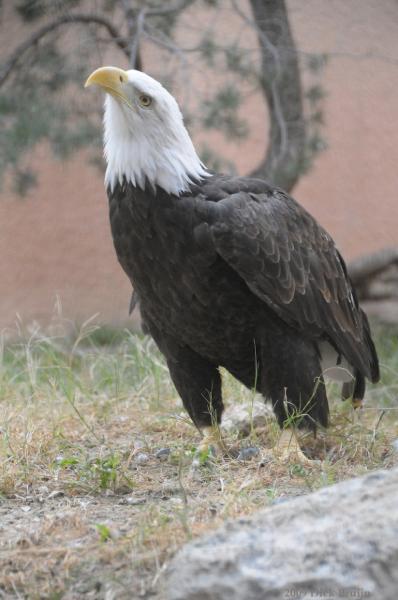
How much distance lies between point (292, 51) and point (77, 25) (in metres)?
1.34

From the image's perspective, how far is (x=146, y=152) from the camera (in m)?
3.30

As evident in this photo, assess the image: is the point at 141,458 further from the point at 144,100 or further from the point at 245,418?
the point at 144,100

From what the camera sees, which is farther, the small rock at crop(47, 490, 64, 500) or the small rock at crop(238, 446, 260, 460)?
the small rock at crop(238, 446, 260, 460)

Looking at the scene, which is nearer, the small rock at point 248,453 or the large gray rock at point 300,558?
the large gray rock at point 300,558

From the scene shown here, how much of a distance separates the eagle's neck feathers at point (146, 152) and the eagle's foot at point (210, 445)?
3.11 feet

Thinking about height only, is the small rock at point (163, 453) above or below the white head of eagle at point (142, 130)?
below

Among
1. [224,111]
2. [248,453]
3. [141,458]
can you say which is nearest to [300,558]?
[248,453]

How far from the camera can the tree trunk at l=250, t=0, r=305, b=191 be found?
5.84 metres

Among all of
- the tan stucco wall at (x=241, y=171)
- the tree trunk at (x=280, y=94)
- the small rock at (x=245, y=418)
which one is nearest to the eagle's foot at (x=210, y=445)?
the small rock at (x=245, y=418)

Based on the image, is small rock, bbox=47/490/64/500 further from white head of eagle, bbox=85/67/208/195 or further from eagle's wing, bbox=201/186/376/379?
white head of eagle, bbox=85/67/208/195

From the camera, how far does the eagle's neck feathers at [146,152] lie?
3.29m

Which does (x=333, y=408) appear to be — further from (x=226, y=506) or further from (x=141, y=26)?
(x=141, y=26)

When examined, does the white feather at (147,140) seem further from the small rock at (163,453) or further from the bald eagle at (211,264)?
the small rock at (163,453)

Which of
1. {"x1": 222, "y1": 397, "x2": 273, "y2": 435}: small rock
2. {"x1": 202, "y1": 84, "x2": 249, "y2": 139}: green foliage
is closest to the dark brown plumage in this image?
{"x1": 222, "y1": 397, "x2": 273, "y2": 435}: small rock
